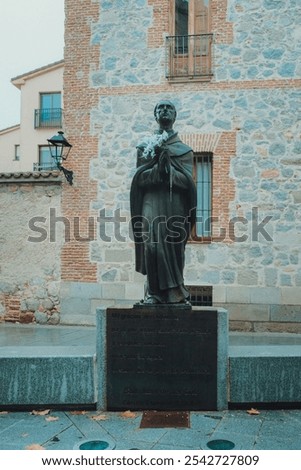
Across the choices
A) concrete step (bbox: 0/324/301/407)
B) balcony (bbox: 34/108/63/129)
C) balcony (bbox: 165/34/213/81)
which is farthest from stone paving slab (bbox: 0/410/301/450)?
balcony (bbox: 34/108/63/129)

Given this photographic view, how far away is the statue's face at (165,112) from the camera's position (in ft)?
15.0

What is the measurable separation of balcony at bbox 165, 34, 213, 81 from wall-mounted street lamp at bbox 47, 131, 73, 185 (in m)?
2.69

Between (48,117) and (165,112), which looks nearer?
(165,112)

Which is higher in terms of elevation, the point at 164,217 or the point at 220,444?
the point at 164,217

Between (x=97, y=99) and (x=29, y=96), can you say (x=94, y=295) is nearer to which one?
(x=97, y=99)

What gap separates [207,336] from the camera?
4453mm

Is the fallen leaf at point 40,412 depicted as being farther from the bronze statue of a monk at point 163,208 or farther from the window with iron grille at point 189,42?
the window with iron grille at point 189,42

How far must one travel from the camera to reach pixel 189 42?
1016 centimetres

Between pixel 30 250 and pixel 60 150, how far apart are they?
2382mm

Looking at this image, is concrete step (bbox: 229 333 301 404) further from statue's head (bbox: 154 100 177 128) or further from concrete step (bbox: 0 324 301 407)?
statue's head (bbox: 154 100 177 128)

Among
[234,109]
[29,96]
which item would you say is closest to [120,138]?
[234,109]

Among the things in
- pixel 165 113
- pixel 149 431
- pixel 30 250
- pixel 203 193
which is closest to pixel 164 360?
pixel 149 431

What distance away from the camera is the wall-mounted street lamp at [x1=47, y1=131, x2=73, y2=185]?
985 cm

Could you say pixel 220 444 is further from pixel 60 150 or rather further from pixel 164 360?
pixel 60 150
